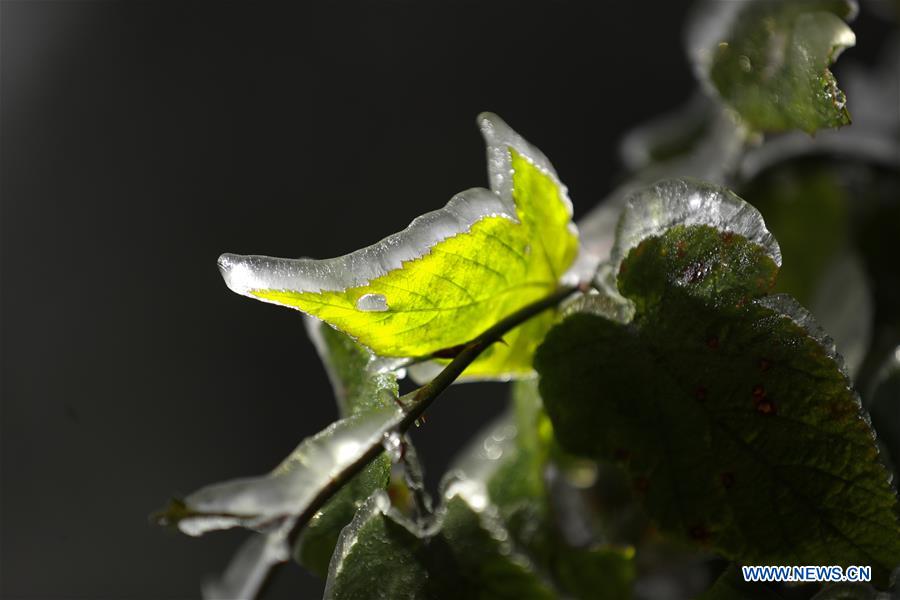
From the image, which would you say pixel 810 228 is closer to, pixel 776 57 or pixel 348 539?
pixel 776 57

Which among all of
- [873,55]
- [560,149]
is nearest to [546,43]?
[560,149]

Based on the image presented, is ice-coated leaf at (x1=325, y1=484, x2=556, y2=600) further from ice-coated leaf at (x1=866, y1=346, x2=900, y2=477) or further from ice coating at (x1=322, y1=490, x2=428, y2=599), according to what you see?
ice-coated leaf at (x1=866, y1=346, x2=900, y2=477)

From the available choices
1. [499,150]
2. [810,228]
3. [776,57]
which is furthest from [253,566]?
Answer: [810,228]

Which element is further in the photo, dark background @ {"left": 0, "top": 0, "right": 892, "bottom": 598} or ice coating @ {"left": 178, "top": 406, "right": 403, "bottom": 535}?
dark background @ {"left": 0, "top": 0, "right": 892, "bottom": 598}

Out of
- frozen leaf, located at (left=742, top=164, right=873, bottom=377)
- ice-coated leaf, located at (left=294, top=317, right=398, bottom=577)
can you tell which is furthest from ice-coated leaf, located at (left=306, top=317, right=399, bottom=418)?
frozen leaf, located at (left=742, top=164, right=873, bottom=377)

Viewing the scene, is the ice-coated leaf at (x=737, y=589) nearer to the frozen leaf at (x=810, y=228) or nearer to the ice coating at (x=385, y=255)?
the ice coating at (x=385, y=255)

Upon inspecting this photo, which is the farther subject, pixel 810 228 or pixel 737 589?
pixel 810 228
